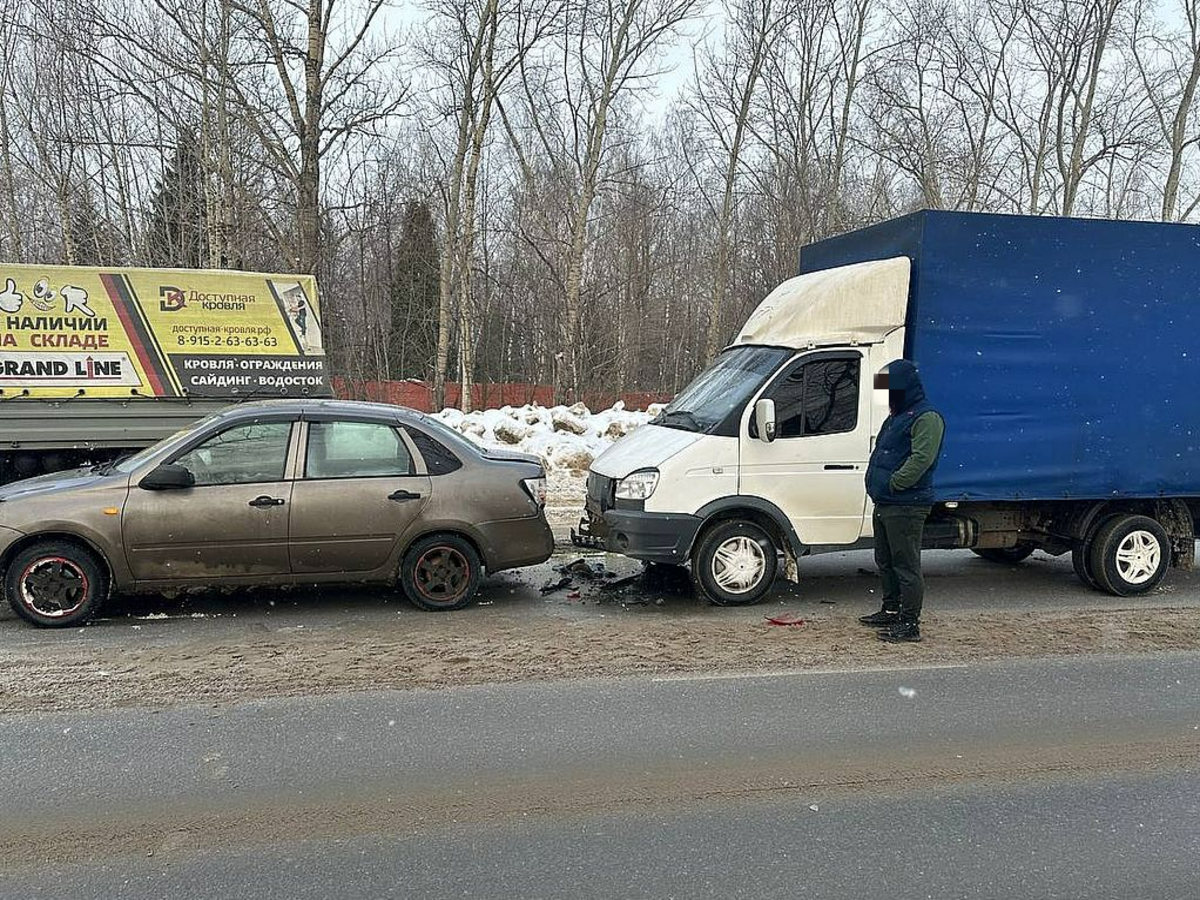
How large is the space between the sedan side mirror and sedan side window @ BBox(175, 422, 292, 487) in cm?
11

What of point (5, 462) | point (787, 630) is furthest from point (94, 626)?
point (5, 462)

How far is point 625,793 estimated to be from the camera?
13.0ft

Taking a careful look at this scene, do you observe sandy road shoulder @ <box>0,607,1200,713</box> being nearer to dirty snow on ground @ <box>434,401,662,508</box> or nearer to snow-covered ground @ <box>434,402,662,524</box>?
snow-covered ground @ <box>434,402,662,524</box>

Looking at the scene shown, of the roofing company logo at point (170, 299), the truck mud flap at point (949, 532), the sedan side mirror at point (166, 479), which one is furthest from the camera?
the roofing company logo at point (170, 299)

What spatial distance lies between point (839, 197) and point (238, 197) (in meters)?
19.2

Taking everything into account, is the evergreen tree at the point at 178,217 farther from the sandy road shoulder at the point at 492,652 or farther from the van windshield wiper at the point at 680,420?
A: the sandy road shoulder at the point at 492,652

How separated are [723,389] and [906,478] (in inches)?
75.7

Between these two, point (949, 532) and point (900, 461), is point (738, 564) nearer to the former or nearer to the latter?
point (900, 461)

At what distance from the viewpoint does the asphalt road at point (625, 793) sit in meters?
3.27

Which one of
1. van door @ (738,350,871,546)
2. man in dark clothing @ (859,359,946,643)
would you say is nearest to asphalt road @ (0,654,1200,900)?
man in dark clothing @ (859,359,946,643)

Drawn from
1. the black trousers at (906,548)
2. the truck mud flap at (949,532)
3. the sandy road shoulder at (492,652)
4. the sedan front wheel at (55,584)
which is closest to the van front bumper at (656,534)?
the sandy road shoulder at (492,652)

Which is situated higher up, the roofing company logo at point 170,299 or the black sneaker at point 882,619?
the roofing company logo at point 170,299

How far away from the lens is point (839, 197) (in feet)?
97.3

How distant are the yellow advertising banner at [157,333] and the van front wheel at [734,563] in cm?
843
